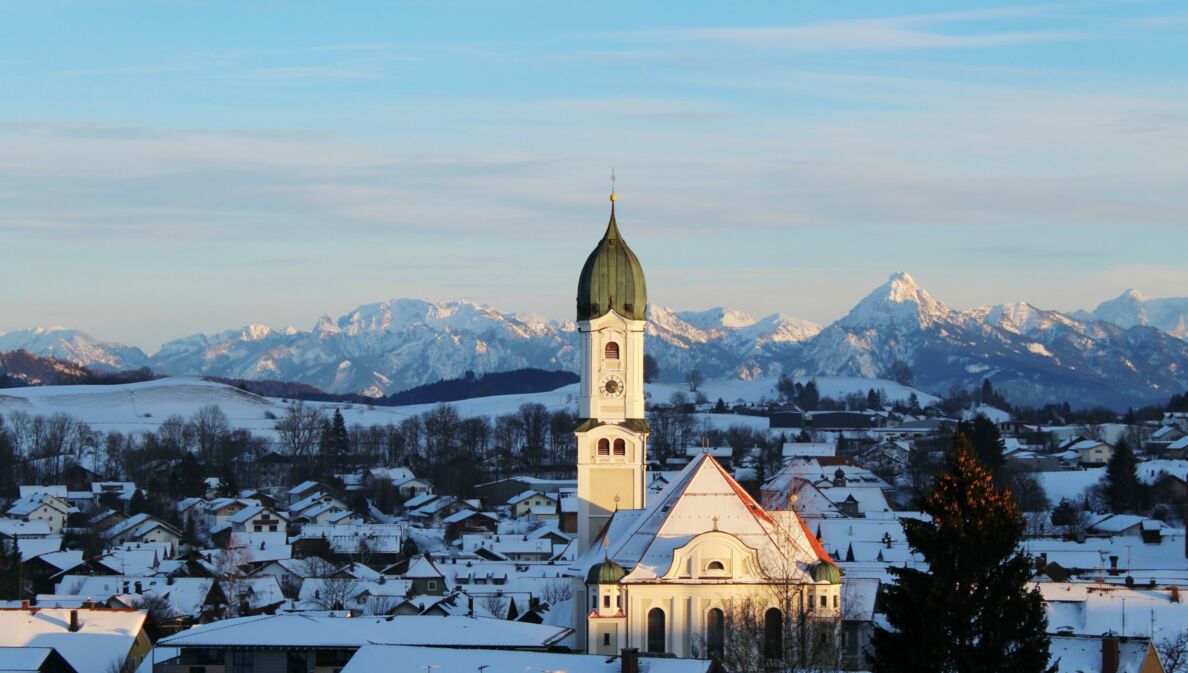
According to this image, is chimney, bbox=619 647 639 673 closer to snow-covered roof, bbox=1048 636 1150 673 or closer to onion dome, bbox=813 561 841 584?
snow-covered roof, bbox=1048 636 1150 673

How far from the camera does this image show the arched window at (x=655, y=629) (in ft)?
205

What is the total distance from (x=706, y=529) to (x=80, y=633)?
19.0 meters

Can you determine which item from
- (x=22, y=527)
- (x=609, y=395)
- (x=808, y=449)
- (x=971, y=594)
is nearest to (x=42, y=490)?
(x=22, y=527)

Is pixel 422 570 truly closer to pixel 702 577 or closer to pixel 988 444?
pixel 702 577

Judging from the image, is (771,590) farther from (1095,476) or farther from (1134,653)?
(1095,476)

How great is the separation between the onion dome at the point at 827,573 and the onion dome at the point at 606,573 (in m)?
5.66

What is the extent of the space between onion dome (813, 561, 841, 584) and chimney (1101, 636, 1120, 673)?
30.9 ft

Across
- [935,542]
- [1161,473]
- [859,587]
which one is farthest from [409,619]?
[1161,473]

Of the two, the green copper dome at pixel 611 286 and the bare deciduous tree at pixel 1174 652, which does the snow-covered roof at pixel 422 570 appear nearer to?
the green copper dome at pixel 611 286

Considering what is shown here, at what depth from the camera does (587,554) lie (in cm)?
6912

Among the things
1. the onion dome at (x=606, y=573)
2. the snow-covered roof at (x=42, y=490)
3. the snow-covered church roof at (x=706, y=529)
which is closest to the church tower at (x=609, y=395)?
the snow-covered church roof at (x=706, y=529)

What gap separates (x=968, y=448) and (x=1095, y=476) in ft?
394

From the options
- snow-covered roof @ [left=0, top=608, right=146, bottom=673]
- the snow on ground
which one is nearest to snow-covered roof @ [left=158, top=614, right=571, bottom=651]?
snow-covered roof @ [left=0, top=608, right=146, bottom=673]

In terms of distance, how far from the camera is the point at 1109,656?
178 feet
